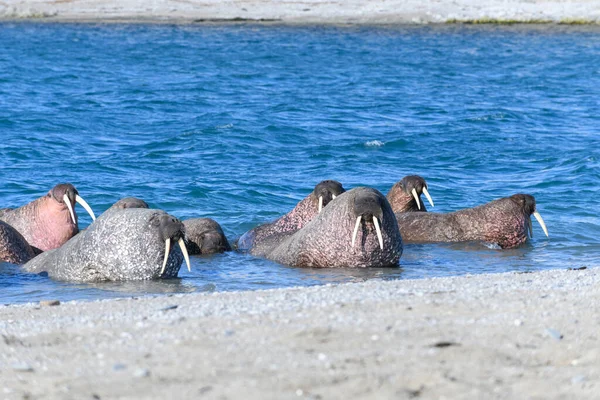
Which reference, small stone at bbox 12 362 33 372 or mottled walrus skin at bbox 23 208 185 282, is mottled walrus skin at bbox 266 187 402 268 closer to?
mottled walrus skin at bbox 23 208 185 282

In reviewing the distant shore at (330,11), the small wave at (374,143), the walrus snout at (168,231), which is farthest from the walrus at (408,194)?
the distant shore at (330,11)

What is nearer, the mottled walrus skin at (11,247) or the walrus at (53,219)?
the mottled walrus skin at (11,247)

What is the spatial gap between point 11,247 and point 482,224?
5.20 metres

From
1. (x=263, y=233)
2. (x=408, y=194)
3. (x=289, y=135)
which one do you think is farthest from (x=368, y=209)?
Result: (x=289, y=135)

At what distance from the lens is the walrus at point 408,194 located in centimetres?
1312

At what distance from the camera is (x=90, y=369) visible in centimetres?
544

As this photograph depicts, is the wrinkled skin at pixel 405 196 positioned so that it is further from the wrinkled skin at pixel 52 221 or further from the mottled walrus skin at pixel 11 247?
the mottled walrus skin at pixel 11 247

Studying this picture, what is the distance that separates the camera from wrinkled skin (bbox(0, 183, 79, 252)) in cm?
1156

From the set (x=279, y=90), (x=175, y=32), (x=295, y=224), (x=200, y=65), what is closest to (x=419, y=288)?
(x=295, y=224)

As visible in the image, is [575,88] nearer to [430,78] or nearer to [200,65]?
[430,78]

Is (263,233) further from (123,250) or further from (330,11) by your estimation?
(330,11)

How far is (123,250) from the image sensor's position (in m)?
9.83

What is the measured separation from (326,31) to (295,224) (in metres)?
35.4

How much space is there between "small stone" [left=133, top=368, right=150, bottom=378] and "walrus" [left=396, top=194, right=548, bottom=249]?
25.0ft
